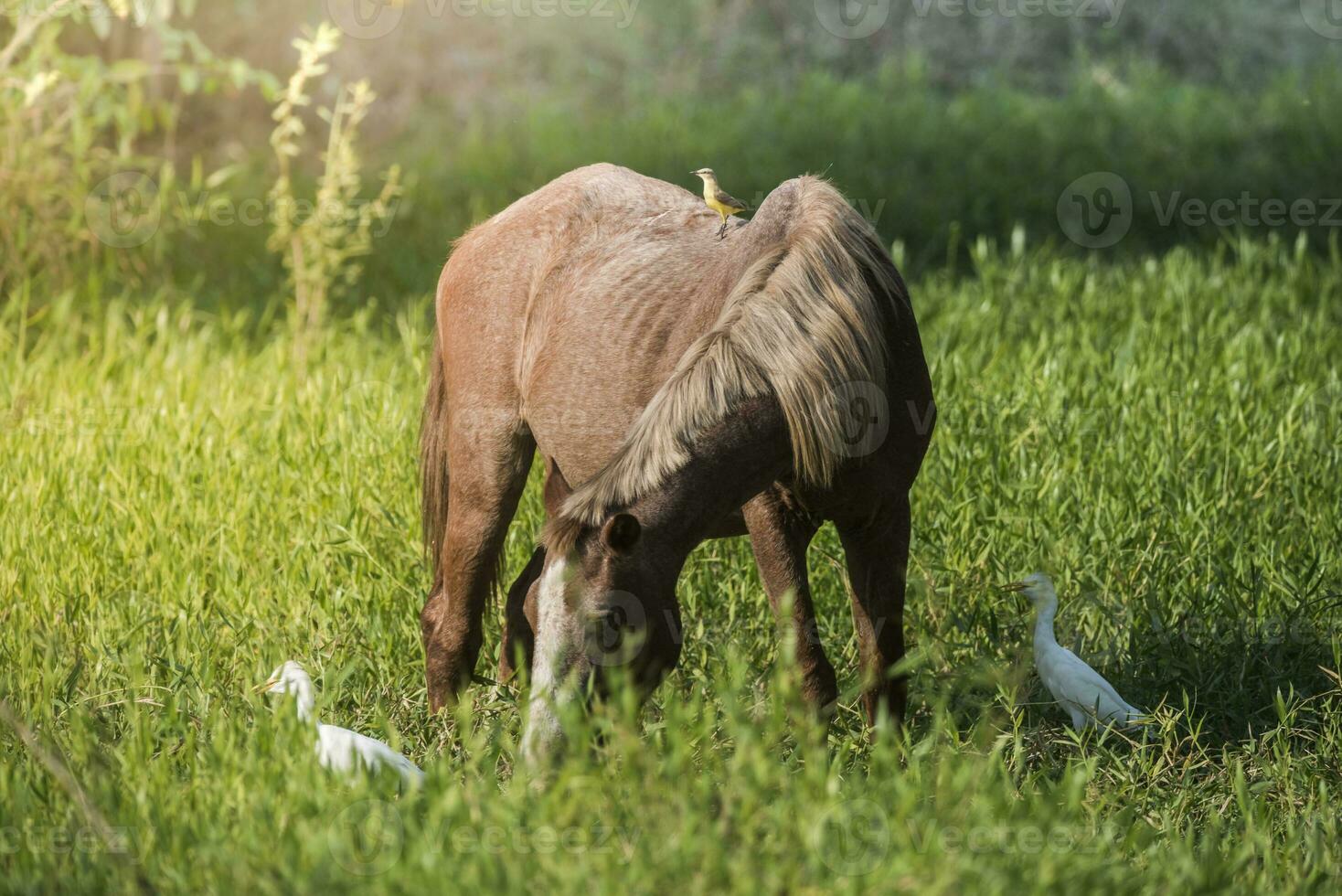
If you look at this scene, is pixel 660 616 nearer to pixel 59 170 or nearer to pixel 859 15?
pixel 59 170

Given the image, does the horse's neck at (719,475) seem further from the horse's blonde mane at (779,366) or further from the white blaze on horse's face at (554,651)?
the white blaze on horse's face at (554,651)

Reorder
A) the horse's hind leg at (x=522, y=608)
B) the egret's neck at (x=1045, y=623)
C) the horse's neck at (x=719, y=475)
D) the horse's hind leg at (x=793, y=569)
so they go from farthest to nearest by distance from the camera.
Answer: the horse's hind leg at (x=522, y=608)
the egret's neck at (x=1045, y=623)
the horse's hind leg at (x=793, y=569)
the horse's neck at (x=719, y=475)

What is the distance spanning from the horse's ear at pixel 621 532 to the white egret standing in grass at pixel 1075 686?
5.06 feet

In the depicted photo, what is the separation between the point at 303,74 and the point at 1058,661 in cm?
413

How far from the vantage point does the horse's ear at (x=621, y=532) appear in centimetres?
293

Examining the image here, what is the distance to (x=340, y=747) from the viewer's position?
3154 millimetres

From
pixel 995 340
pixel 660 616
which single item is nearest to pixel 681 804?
pixel 660 616

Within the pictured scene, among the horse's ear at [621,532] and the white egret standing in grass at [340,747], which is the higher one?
the horse's ear at [621,532]

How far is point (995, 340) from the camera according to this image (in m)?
6.32

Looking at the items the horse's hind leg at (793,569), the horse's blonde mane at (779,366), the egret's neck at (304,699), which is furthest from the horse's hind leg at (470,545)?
the horse's blonde mane at (779,366)

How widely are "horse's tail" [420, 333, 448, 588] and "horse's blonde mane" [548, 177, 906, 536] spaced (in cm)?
150

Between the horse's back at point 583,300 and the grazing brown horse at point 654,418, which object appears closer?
the grazing brown horse at point 654,418

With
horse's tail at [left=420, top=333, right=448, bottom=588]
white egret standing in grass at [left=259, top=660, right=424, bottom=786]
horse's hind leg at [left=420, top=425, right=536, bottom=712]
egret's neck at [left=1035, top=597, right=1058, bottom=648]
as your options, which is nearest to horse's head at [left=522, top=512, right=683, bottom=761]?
white egret standing in grass at [left=259, top=660, right=424, bottom=786]

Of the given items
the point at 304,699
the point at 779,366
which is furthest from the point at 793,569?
the point at 304,699
